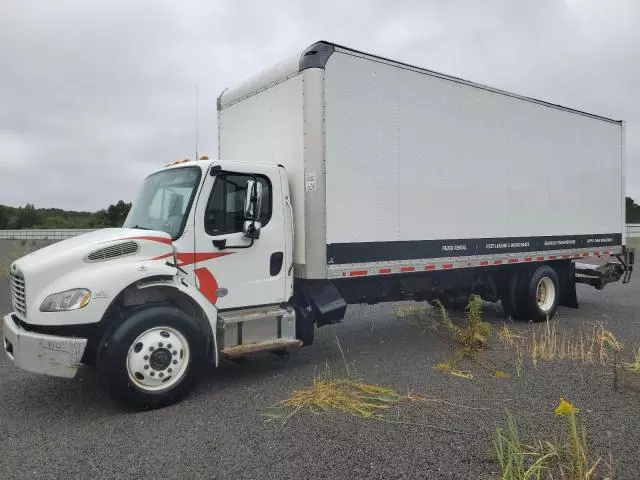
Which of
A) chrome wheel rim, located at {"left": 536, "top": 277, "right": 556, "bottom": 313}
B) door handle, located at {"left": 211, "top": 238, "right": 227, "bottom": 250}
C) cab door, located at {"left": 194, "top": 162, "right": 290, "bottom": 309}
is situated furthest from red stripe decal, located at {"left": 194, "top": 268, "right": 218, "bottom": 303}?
chrome wheel rim, located at {"left": 536, "top": 277, "right": 556, "bottom": 313}

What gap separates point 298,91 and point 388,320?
5.08m

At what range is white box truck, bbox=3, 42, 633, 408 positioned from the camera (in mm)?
4766

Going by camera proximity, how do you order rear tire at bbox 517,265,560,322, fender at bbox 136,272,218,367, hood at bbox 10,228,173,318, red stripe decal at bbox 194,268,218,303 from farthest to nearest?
1. rear tire at bbox 517,265,560,322
2. red stripe decal at bbox 194,268,218,303
3. fender at bbox 136,272,218,367
4. hood at bbox 10,228,173,318

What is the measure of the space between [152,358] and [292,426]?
1.54 meters

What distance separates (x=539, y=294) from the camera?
932cm

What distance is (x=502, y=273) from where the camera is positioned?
29.7ft

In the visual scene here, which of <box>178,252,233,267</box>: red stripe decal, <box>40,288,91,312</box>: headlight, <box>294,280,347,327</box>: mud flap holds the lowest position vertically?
<box>294,280,347,327</box>: mud flap

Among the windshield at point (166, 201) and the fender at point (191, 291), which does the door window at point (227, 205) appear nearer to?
the windshield at point (166, 201)

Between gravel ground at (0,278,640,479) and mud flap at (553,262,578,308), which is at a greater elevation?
mud flap at (553,262,578,308)

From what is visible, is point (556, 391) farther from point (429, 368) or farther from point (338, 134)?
point (338, 134)

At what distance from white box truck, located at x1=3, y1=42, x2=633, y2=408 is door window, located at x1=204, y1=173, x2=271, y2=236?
0.7 inches

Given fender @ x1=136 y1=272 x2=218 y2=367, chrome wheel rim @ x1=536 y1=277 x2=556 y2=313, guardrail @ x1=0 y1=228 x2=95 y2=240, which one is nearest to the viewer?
fender @ x1=136 y1=272 x2=218 y2=367

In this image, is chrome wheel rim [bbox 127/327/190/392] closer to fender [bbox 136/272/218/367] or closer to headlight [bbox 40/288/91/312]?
fender [bbox 136/272/218/367]

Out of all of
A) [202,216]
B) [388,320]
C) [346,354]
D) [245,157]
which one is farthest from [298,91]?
[388,320]
